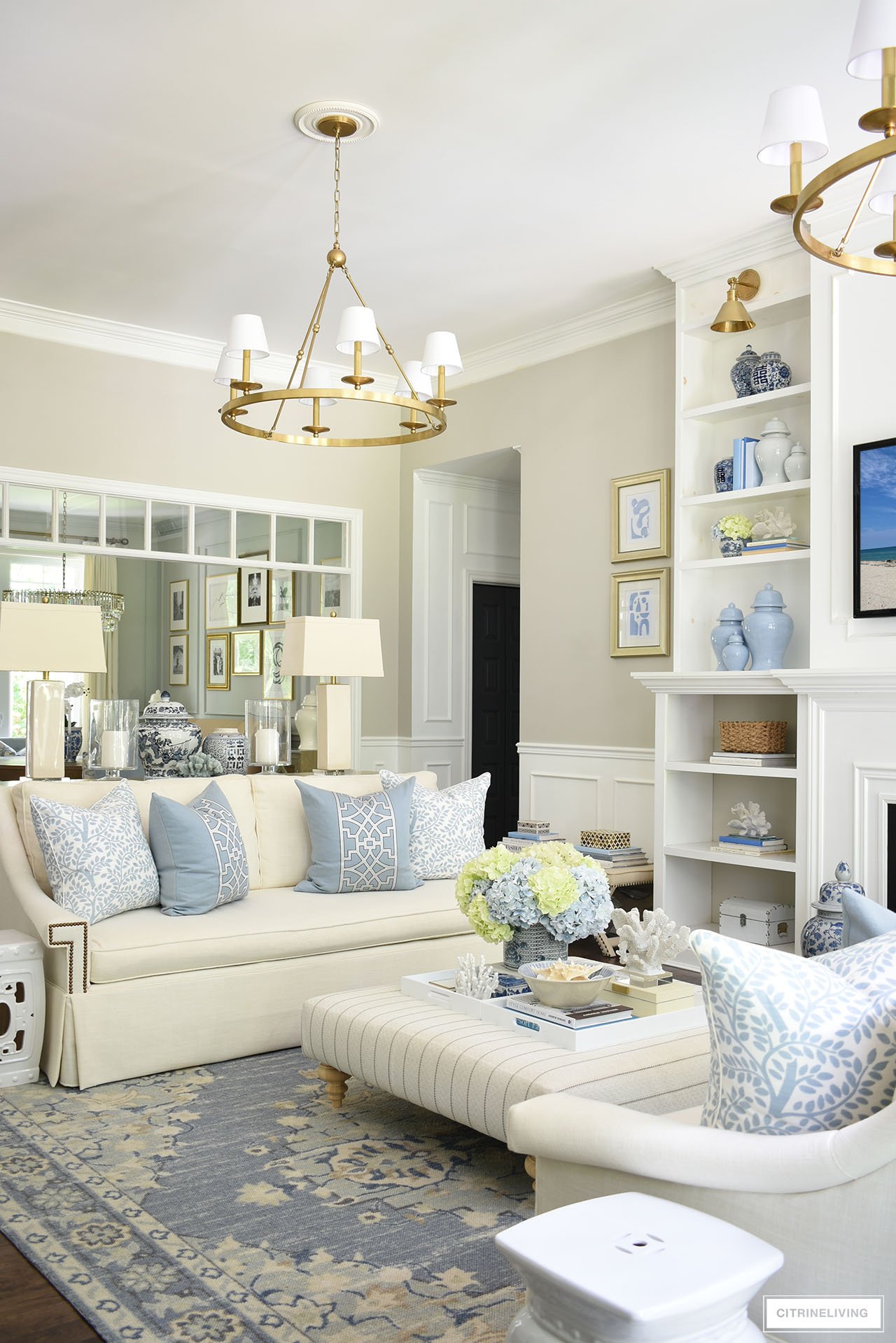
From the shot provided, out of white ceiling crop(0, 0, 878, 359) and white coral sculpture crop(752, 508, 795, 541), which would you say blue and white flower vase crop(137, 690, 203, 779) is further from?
white coral sculpture crop(752, 508, 795, 541)

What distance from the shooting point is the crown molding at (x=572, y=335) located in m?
5.50

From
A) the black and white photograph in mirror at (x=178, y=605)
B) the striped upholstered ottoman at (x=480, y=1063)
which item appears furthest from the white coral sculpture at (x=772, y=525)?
the black and white photograph in mirror at (x=178, y=605)

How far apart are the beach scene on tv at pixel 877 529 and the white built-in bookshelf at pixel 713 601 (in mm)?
455

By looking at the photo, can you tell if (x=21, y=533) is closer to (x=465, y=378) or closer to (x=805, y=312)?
(x=465, y=378)

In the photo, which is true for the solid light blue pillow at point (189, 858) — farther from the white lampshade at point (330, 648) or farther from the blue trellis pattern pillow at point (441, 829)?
the white lampshade at point (330, 648)

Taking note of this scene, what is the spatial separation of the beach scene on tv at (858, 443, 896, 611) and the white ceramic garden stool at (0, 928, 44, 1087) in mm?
3103

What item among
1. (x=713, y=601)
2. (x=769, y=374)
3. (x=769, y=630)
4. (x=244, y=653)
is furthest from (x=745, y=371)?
(x=244, y=653)

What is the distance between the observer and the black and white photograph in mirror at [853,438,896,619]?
420cm

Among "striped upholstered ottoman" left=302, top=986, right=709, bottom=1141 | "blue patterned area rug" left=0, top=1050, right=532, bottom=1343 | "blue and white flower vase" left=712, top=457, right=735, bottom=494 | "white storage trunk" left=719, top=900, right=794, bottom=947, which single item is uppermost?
"blue and white flower vase" left=712, top=457, right=735, bottom=494

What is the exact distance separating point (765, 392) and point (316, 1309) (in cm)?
389

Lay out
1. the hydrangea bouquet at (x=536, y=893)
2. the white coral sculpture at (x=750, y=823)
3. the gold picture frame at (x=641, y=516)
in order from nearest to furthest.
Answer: the hydrangea bouquet at (x=536, y=893) → the white coral sculpture at (x=750, y=823) → the gold picture frame at (x=641, y=516)

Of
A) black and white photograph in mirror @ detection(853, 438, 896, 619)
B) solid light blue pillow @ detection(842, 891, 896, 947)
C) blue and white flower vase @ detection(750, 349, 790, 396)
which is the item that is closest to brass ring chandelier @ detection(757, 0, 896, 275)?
solid light blue pillow @ detection(842, 891, 896, 947)

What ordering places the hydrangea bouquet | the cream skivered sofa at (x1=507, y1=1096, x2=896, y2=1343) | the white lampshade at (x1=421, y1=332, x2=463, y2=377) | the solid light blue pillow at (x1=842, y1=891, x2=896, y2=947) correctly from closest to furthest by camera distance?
1. the cream skivered sofa at (x1=507, y1=1096, x2=896, y2=1343)
2. the solid light blue pillow at (x1=842, y1=891, x2=896, y2=947)
3. the hydrangea bouquet
4. the white lampshade at (x1=421, y1=332, x2=463, y2=377)

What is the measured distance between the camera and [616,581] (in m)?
5.68
